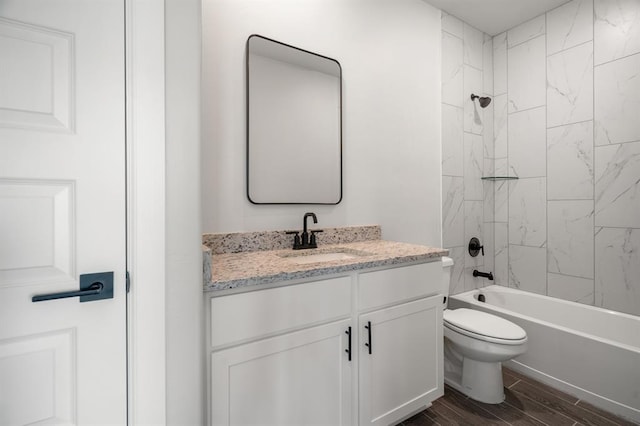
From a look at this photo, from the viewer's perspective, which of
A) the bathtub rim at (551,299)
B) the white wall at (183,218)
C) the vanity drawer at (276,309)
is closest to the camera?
the white wall at (183,218)

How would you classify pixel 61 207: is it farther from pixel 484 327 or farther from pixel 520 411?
pixel 520 411

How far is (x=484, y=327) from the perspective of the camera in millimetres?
1779

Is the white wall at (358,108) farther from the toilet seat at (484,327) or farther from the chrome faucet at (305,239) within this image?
the toilet seat at (484,327)

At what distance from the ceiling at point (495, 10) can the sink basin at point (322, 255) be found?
6.87 ft

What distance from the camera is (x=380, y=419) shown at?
1397mm

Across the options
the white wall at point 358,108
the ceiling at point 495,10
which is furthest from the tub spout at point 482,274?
the ceiling at point 495,10

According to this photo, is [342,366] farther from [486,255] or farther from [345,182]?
[486,255]

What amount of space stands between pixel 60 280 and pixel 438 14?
293cm

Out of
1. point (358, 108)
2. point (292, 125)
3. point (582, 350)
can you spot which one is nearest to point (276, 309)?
Result: point (292, 125)

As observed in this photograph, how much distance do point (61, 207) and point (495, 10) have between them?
317cm

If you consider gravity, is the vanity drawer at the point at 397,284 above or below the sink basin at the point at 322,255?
below

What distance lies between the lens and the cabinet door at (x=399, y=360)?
1352 millimetres

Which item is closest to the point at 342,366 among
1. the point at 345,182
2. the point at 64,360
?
the point at 64,360

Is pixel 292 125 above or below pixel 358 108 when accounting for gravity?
below
